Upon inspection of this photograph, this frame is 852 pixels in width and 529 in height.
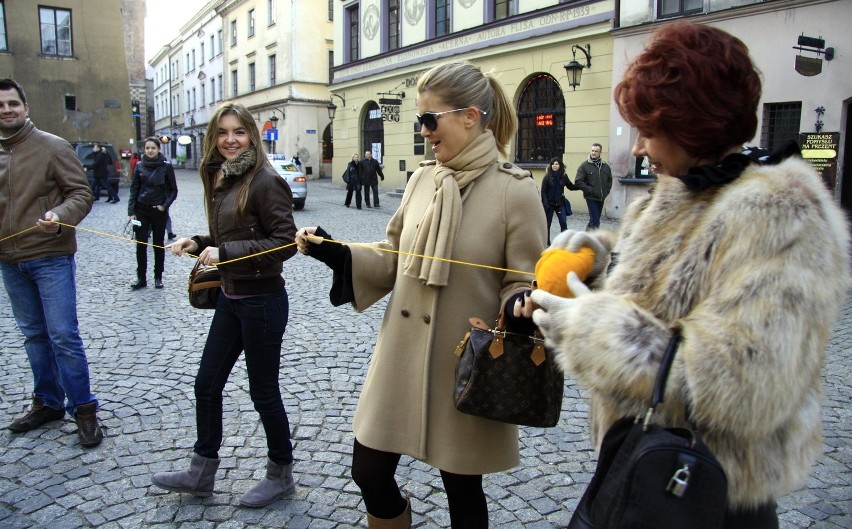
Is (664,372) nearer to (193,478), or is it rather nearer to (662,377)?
(662,377)

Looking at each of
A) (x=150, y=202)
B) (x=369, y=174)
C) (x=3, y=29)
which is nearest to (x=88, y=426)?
(x=150, y=202)

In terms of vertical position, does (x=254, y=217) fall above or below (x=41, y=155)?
below

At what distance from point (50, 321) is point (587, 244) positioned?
3.39m

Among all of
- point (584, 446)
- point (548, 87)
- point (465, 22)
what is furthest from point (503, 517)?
point (465, 22)

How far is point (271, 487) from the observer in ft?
10.7

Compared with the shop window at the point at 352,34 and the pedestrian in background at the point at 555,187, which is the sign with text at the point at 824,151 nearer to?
the pedestrian in background at the point at 555,187

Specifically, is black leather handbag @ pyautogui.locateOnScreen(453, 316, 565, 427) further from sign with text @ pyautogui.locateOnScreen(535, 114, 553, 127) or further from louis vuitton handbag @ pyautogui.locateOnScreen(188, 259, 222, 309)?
sign with text @ pyautogui.locateOnScreen(535, 114, 553, 127)

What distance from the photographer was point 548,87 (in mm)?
18797

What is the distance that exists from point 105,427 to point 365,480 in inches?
101

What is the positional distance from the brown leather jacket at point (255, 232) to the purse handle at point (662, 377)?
2.10 m

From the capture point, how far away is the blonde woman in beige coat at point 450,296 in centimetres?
227

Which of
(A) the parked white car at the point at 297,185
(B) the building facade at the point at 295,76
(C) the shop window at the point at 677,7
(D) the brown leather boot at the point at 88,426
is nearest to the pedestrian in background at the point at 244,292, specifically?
(D) the brown leather boot at the point at 88,426

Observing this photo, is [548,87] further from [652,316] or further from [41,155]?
[652,316]

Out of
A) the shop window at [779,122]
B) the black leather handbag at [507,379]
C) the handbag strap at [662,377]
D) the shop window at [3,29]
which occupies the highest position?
the shop window at [3,29]
